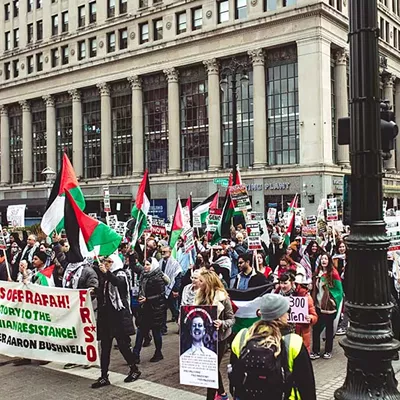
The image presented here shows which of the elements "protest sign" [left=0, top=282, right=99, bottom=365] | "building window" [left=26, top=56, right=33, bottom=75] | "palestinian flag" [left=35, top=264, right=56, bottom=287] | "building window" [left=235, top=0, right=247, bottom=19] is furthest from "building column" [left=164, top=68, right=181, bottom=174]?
"protest sign" [left=0, top=282, right=99, bottom=365]

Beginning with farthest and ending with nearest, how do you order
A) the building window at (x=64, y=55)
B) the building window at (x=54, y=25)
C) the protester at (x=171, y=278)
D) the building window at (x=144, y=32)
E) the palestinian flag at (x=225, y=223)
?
the building window at (x=54, y=25) < the building window at (x=64, y=55) < the building window at (x=144, y=32) < the palestinian flag at (x=225, y=223) < the protester at (x=171, y=278)

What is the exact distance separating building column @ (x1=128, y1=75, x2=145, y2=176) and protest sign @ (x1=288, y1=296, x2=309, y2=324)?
148ft

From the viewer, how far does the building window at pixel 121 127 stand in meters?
54.7

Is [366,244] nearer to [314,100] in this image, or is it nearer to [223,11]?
[314,100]

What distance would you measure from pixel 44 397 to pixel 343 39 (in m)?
42.6

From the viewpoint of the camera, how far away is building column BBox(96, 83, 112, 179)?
5525cm

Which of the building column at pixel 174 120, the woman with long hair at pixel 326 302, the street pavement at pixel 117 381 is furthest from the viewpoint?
the building column at pixel 174 120

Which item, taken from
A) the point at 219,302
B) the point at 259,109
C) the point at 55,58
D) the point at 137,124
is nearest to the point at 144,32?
the point at 137,124

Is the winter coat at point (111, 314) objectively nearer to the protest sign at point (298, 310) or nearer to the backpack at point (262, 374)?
the protest sign at point (298, 310)

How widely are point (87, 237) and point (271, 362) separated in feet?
17.9

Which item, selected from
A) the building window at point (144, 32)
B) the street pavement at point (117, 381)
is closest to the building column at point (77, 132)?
the building window at point (144, 32)

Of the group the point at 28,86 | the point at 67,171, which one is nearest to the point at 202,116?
the point at 28,86

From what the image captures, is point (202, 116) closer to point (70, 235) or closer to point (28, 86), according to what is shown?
point (28, 86)

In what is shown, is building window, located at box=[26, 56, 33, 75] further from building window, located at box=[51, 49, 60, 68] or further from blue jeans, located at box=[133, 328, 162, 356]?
blue jeans, located at box=[133, 328, 162, 356]
